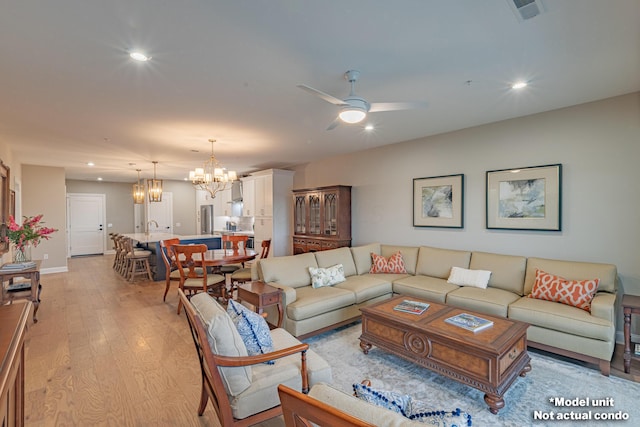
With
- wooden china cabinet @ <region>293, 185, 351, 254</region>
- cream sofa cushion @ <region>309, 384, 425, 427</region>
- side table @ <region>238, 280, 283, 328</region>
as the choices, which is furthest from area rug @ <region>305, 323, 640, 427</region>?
wooden china cabinet @ <region>293, 185, 351, 254</region>

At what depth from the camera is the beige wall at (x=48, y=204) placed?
23.1 ft

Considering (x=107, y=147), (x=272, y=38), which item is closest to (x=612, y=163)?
(x=272, y=38)

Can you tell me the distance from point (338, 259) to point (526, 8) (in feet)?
11.4

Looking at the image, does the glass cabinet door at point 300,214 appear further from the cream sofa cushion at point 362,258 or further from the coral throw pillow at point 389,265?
the coral throw pillow at point 389,265

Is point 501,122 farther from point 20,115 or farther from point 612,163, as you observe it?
point 20,115

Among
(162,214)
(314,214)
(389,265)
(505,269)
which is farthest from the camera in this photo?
(162,214)

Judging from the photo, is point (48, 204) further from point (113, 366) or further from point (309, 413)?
point (309, 413)

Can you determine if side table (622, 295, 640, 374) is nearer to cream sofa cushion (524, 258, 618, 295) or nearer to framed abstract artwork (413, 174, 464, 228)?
cream sofa cushion (524, 258, 618, 295)

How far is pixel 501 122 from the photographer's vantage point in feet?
13.6

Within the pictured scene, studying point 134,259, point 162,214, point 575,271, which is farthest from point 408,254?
point 162,214

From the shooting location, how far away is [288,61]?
2393 mm

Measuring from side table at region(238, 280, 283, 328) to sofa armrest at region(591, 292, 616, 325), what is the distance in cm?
303

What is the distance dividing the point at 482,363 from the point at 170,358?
2.82 meters

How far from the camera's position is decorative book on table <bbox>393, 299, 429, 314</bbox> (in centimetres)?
304
